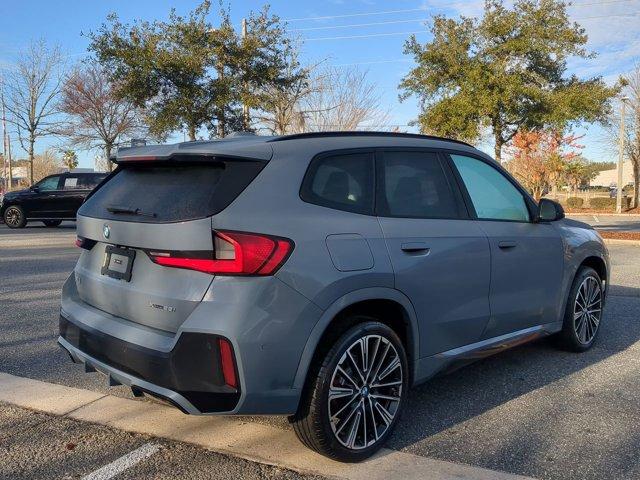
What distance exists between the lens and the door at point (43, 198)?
64.2 ft

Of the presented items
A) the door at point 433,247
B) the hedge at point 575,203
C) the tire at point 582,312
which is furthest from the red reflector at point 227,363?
the hedge at point 575,203

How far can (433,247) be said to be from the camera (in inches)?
142

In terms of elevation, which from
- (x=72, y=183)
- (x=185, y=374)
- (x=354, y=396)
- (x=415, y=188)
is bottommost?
(x=354, y=396)

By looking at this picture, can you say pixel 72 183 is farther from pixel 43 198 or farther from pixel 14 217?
pixel 14 217

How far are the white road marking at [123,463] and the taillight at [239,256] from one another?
3.80ft

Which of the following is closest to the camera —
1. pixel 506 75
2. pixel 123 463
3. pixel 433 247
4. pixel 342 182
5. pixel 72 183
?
pixel 123 463

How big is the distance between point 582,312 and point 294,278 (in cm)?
329

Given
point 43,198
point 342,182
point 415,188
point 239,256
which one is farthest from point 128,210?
point 43,198

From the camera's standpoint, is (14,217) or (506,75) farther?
(14,217)

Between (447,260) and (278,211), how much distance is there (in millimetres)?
1236

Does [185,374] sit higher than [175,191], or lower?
lower

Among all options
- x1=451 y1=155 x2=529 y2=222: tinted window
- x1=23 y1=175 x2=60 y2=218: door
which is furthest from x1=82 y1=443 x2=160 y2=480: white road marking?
x1=23 y1=175 x2=60 y2=218: door

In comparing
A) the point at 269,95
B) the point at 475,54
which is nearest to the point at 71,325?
the point at 475,54

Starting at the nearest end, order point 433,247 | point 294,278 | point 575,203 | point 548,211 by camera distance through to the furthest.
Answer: point 294,278, point 433,247, point 548,211, point 575,203
